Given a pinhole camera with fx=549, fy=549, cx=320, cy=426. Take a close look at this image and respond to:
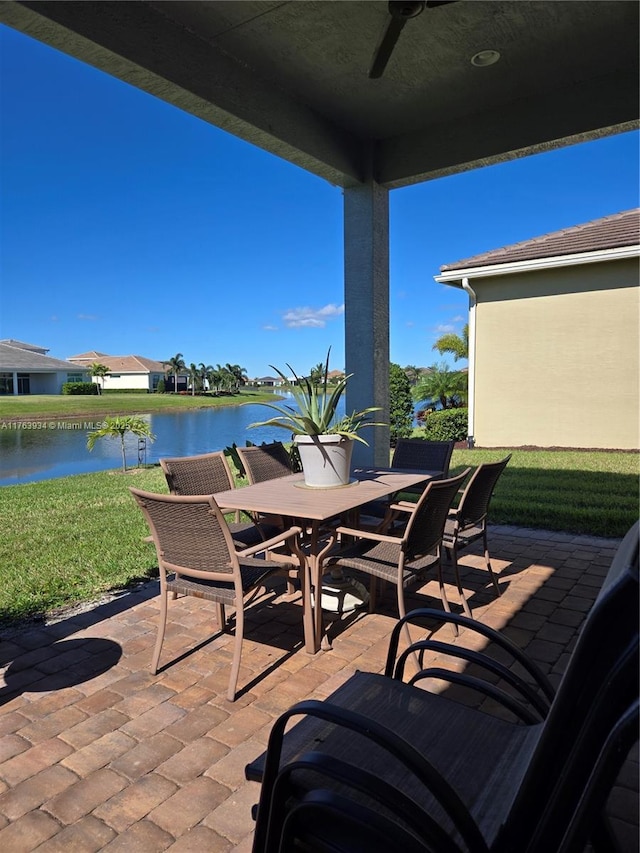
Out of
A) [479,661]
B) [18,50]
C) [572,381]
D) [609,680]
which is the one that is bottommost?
[479,661]

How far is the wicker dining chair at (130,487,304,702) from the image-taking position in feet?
7.72

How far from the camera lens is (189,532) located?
95.9 inches

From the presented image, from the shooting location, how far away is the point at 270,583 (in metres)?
3.82

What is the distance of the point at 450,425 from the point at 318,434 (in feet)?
31.8

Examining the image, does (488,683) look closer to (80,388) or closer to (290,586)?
(290,586)

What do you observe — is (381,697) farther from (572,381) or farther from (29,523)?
(572,381)

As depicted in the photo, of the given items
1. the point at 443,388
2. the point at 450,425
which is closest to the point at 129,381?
the point at 443,388

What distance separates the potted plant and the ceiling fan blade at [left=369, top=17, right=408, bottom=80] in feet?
5.87

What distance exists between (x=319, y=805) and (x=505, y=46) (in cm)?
411

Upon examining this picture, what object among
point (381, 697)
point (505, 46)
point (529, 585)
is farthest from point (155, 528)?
point (505, 46)

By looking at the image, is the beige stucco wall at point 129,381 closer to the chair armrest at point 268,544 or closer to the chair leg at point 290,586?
the chair leg at point 290,586

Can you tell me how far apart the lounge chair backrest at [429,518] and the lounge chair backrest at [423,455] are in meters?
1.46

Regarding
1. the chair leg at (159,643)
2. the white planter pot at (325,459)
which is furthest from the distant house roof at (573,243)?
the chair leg at (159,643)

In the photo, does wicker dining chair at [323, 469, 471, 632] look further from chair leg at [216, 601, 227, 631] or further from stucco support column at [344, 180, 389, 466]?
stucco support column at [344, 180, 389, 466]
